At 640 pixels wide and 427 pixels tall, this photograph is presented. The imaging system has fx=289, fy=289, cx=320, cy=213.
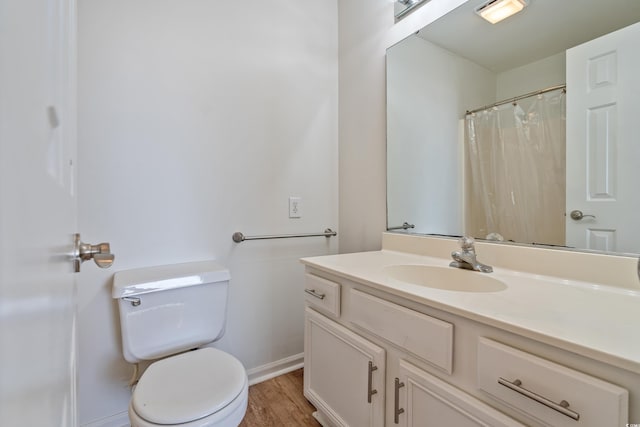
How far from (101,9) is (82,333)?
53.2 inches

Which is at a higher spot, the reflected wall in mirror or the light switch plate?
the reflected wall in mirror

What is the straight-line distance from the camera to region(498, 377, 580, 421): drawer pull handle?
0.52 metres

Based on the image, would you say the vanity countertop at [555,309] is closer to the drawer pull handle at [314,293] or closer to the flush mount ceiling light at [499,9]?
the drawer pull handle at [314,293]

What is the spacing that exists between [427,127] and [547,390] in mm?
1155

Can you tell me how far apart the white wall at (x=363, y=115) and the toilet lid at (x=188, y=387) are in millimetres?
1001

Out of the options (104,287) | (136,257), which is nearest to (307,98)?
(136,257)

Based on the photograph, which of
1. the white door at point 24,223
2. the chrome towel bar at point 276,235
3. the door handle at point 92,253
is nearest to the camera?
the white door at point 24,223

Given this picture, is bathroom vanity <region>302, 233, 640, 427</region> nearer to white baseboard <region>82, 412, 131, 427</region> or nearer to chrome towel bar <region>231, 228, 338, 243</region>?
chrome towel bar <region>231, 228, 338, 243</region>

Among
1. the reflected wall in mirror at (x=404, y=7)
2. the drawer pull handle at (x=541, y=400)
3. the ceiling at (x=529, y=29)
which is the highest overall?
the reflected wall in mirror at (x=404, y=7)

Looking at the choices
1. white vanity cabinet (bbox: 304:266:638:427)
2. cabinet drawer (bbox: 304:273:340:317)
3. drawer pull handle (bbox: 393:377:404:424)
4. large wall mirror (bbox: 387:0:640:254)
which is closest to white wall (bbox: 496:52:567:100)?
large wall mirror (bbox: 387:0:640:254)

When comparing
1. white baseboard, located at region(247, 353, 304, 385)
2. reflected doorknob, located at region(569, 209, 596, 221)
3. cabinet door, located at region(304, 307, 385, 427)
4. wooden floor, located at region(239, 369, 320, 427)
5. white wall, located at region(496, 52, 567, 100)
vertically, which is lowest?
wooden floor, located at region(239, 369, 320, 427)

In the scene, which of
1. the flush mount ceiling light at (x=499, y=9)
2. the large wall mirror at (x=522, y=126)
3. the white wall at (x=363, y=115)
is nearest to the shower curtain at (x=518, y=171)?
the large wall mirror at (x=522, y=126)

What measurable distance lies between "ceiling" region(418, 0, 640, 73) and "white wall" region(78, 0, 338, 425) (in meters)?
0.82

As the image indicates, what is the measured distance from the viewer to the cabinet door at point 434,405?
64 cm
